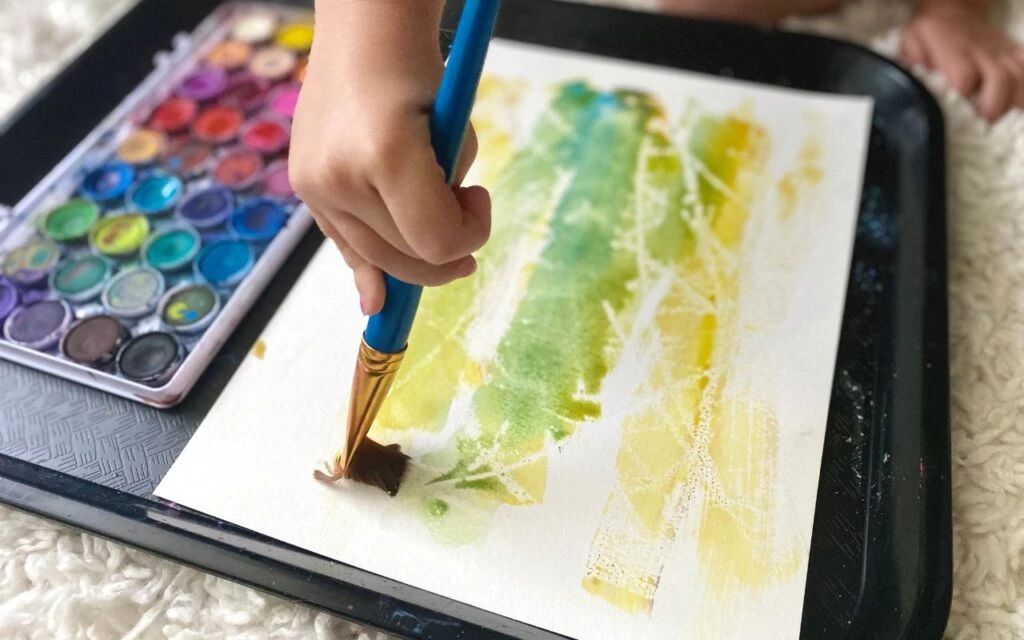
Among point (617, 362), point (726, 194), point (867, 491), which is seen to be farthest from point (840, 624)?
point (726, 194)

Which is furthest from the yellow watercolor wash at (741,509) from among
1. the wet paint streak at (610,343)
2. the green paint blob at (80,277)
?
the green paint blob at (80,277)

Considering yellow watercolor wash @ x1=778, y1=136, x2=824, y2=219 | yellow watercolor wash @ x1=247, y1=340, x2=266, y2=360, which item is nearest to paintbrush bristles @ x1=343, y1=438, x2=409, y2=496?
yellow watercolor wash @ x1=247, y1=340, x2=266, y2=360

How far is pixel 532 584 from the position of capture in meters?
0.41

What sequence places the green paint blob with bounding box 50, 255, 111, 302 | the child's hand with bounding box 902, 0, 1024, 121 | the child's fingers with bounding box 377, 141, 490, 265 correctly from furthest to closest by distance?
the child's hand with bounding box 902, 0, 1024, 121 → the green paint blob with bounding box 50, 255, 111, 302 → the child's fingers with bounding box 377, 141, 490, 265

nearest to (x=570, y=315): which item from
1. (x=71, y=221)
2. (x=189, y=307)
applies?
(x=189, y=307)

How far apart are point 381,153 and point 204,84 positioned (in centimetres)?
42

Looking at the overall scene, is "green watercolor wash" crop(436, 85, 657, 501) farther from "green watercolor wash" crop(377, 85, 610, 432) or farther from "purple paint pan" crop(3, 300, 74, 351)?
"purple paint pan" crop(3, 300, 74, 351)

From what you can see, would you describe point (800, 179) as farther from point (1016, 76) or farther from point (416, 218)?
point (416, 218)

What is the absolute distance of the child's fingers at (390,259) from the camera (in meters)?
0.36

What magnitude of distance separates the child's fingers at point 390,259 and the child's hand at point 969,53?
0.49 meters

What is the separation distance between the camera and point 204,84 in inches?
26.4

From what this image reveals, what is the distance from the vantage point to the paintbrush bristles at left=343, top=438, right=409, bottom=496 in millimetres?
445

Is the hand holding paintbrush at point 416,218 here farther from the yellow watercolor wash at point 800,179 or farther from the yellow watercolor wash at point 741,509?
the yellow watercolor wash at point 800,179

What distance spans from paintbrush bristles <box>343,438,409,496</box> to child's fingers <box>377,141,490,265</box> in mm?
144
